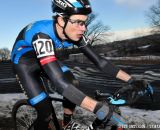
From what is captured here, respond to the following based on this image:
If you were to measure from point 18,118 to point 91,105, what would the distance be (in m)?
2.77

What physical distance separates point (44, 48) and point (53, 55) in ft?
0.49

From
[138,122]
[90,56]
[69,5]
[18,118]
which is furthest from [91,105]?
[138,122]

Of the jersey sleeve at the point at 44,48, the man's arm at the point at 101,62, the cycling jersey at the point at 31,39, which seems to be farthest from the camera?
the man's arm at the point at 101,62

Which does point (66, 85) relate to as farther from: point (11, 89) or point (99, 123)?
point (11, 89)

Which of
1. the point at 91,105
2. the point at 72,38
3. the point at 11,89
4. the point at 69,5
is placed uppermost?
the point at 69,5

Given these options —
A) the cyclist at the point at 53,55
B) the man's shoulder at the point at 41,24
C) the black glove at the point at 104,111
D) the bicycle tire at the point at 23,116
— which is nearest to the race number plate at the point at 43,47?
the cyclist at the point at 53,55

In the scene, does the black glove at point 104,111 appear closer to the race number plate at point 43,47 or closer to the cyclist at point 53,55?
the cyclist at point 53,55

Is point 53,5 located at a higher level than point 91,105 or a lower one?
higher

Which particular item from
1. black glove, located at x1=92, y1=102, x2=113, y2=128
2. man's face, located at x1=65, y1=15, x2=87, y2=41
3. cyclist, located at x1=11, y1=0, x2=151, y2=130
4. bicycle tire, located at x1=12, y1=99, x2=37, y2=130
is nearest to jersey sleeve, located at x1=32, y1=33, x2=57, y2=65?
cyclist, located at x1=11, y1=0, x2=151, y2=130

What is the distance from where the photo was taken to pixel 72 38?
13.0 ft

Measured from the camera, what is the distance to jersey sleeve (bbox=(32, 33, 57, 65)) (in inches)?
141

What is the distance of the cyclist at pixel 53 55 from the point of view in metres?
3.43

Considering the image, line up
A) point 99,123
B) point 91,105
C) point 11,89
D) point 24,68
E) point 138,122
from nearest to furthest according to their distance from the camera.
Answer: point 91,105, point 99,123, point 24,68, point 138,122, point 11,89

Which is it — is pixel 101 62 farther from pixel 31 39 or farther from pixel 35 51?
pixel 35 51
